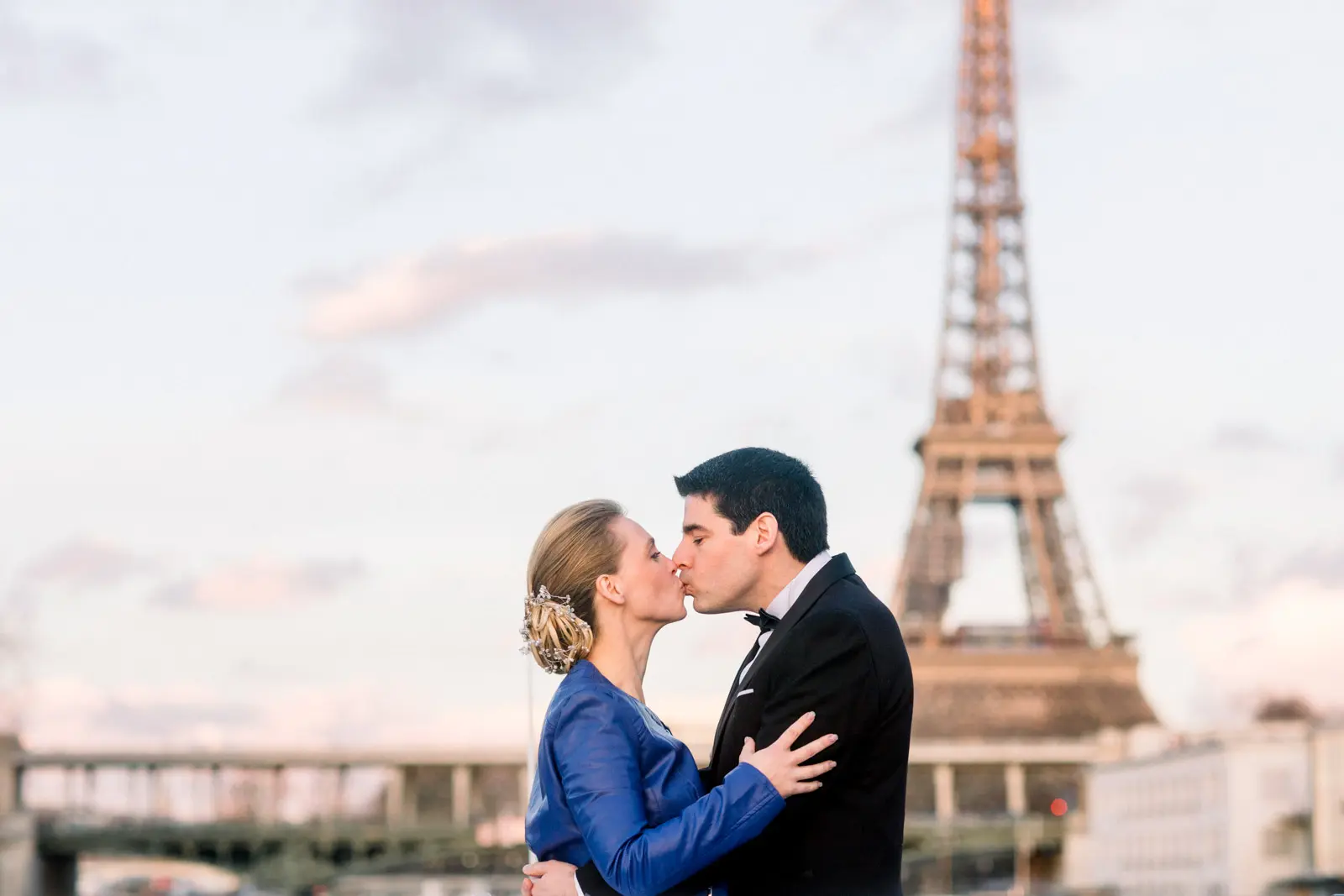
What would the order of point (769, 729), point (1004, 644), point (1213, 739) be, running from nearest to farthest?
point (769, 729) → point (1213, 739) → point (1004, 644)

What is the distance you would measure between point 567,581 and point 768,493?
1.96 feet

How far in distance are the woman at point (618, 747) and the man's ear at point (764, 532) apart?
29 cm

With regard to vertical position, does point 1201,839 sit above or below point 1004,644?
below

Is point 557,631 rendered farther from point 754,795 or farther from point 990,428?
point 990,428

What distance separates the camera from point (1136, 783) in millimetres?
81062

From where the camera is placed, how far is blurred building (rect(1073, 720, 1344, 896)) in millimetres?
67375

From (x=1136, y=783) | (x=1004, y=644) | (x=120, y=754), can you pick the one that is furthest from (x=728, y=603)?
(x=120, y=754)

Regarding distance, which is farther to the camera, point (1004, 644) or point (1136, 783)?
point (1004, 644)

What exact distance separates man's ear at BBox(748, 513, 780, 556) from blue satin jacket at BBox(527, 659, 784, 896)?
52cm

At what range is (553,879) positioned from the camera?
19.1 ft

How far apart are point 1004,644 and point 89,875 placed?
7889cm

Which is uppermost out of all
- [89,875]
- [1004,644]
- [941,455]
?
[941,455]

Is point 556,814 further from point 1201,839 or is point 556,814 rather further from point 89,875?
point 89,875

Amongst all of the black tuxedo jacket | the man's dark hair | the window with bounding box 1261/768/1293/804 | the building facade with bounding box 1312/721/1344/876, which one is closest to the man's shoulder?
the black tuxedo jacket
